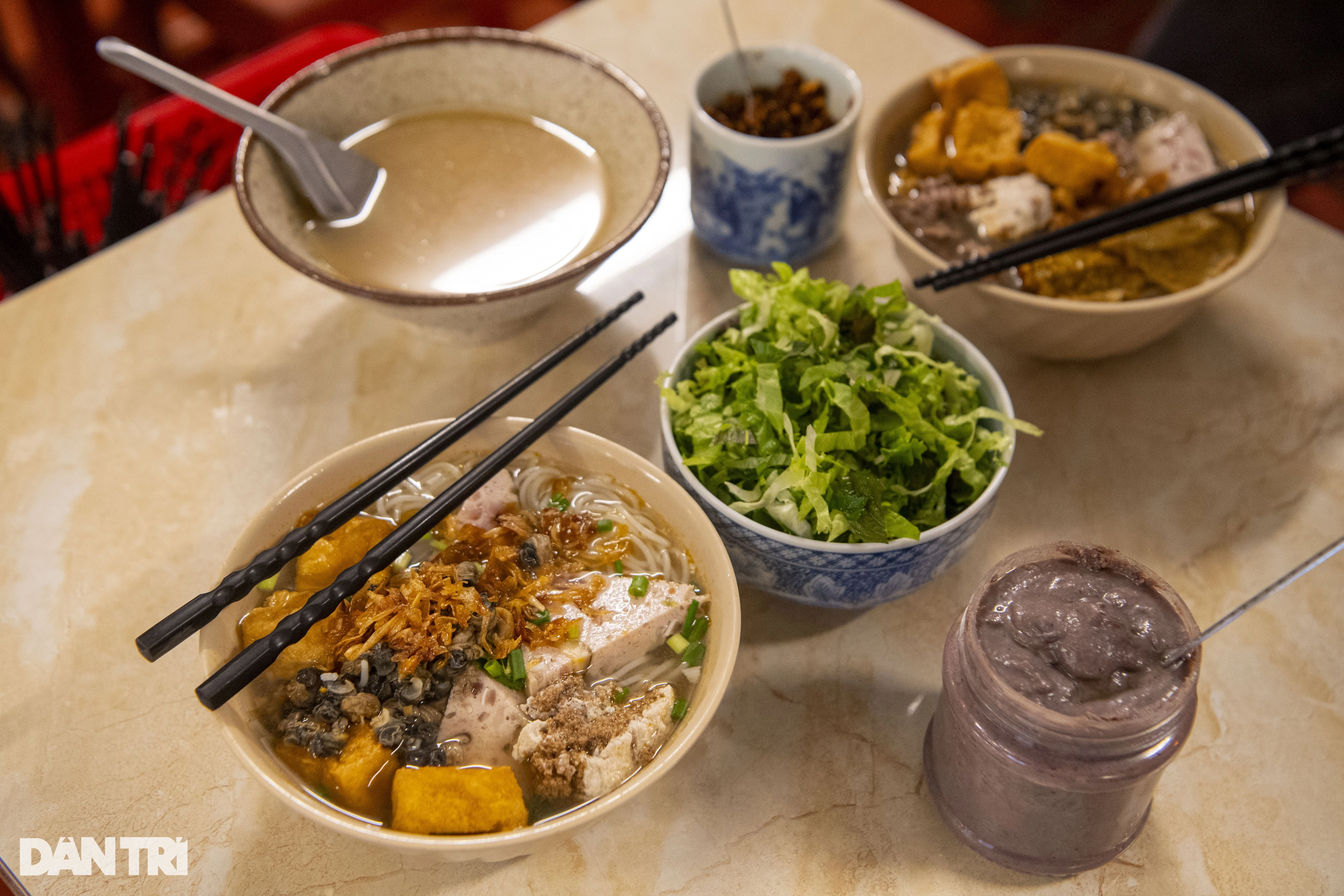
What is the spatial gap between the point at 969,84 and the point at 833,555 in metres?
1.43

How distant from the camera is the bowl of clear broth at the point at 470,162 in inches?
79.6

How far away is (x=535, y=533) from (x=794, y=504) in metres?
0.47

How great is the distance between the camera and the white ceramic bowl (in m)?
A: 1.90

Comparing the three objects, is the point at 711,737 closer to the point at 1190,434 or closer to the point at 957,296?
the point at 957,296

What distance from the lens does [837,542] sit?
1.57 metres

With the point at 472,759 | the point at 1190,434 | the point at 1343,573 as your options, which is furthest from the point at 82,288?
the point at 1343,573

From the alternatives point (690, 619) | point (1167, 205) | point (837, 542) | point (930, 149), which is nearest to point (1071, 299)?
point (1167, 205)

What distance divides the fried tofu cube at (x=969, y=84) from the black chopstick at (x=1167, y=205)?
557 millimetres

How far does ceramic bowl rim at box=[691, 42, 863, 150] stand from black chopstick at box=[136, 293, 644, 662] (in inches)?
22.8

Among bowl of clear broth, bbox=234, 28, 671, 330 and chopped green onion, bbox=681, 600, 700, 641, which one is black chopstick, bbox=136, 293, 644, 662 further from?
chopped green onion, bbox=681, 600, 700, 641

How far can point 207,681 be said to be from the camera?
1250 millimetres

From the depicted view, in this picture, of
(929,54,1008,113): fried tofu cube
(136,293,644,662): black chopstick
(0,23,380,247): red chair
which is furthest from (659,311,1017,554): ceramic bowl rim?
(0,23,380,247): red chair

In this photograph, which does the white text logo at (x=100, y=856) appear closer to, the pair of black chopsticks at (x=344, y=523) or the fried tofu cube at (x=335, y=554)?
the pair of black chopsticks at (x=344, y=523)

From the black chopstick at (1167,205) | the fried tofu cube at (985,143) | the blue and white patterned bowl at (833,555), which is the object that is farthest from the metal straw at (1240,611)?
the fried tofu cube at (985,143)
